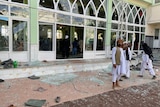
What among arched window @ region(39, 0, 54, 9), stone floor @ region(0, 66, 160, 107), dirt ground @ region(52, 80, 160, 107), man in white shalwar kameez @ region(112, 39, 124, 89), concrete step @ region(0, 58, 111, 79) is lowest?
dirt ground @ region(52, 80, 160, 107)

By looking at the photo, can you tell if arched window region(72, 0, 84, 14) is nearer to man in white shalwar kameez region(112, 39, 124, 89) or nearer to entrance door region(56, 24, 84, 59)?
entrance door region(56, 24, 84, 59)

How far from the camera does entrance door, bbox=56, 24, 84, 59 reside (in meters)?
10.5

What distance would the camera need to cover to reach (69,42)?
11391 mm

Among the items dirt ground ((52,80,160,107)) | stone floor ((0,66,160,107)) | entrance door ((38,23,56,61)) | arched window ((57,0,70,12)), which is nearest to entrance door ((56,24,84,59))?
entrance door ((38,23,56,61))

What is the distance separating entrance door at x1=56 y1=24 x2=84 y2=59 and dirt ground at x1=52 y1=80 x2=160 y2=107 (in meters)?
5.71

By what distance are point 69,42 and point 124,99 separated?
23.3ft

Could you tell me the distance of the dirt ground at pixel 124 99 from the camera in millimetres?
4539

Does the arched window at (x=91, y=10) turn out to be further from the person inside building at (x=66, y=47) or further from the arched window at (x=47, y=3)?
the arched window at (x=47, y=3)

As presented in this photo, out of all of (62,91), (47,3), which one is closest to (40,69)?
(62,91)

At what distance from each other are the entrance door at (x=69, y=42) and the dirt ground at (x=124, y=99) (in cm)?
571

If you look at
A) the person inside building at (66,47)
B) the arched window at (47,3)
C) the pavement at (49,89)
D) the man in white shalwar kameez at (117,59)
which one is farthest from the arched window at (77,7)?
the man in white shalwar kameez at (117,59)

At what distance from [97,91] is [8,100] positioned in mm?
2908

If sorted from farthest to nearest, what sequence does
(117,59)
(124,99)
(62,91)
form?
(117,59) < (62,91) < (124,99)

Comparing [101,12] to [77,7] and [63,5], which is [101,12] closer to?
[77,7]
